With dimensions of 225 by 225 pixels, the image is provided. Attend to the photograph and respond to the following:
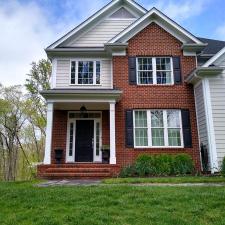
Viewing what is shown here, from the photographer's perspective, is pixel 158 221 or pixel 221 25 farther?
pixel 221 25

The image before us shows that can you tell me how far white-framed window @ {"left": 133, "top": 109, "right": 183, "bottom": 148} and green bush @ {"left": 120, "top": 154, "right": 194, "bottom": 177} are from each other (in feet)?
2.37

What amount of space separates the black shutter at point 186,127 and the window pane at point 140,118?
5.63ft

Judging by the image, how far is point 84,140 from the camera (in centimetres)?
1337

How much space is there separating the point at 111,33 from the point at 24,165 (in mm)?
23224

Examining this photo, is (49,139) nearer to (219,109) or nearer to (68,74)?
(68,74)

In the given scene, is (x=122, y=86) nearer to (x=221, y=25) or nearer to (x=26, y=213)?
(x=26, y=213)

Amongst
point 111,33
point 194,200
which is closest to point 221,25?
point 111,33

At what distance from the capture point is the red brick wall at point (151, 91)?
12227 millimetres

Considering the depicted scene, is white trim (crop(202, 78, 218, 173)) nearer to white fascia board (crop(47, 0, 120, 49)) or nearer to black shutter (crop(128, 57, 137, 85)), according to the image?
black shutter (crop(128, 57, 137, 85))

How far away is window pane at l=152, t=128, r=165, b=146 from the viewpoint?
40.4ft

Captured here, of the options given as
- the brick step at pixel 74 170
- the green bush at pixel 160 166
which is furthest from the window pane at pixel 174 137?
the brick step at pixel 74 170

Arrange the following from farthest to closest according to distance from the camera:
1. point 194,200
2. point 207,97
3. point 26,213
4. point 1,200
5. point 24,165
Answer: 1. point 24,165
2. point 207,97
3. point 1,200
4. point 194,200
5. point 26,213

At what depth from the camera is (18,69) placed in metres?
42.7

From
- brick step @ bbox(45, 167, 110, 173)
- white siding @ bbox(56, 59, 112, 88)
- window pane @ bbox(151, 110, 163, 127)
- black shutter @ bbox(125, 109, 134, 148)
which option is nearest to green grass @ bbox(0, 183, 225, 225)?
brick step @ bbox(45, 167, 110, 173)
